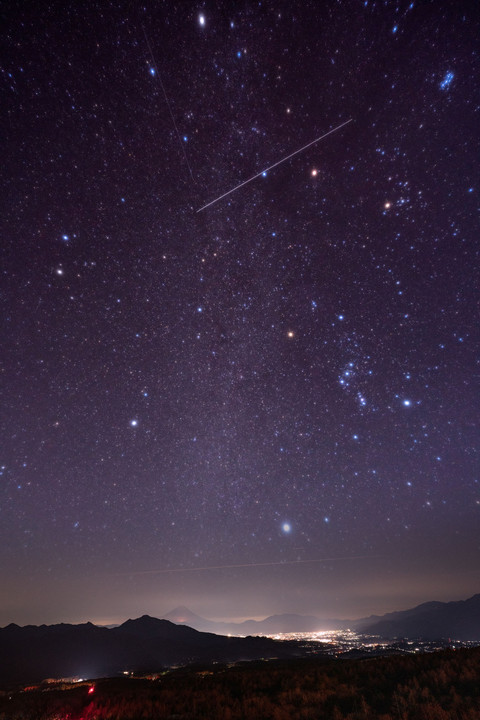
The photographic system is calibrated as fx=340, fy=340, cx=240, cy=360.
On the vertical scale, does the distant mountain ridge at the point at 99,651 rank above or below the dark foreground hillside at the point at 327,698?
below

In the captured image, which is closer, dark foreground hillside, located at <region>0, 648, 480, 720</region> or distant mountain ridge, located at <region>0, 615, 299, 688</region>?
dark foreground hillside, located at <region>0, 648, 480, 720</region>

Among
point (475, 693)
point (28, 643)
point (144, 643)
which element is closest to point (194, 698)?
point (475, 693)

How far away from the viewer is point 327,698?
37.0 ft

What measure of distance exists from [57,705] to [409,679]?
1584 centimetres

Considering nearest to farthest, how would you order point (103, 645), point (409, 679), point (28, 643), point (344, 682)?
1. point (409, 679)
2. point (344, 682)
3. point (28, 643)
4. point (103, 645)

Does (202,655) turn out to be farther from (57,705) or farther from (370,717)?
(370,717)

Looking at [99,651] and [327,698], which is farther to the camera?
[99,651]

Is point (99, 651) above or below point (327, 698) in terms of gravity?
below

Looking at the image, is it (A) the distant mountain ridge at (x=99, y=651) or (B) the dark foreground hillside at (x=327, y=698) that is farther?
(A) the distant mountain ridge at (x=99, y=651)

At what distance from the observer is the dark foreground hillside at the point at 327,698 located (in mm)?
9406

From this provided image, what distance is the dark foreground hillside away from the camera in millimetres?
9406

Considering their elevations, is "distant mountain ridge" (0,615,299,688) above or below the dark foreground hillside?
below

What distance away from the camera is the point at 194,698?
13.8m

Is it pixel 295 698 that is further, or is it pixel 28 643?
pixel 28 643
